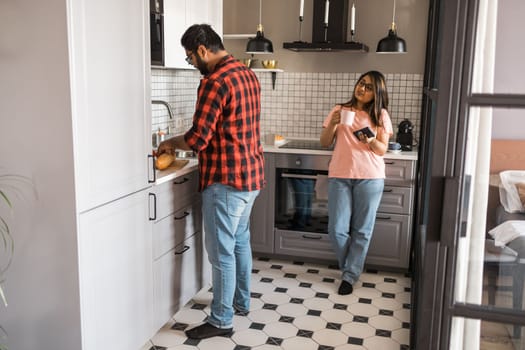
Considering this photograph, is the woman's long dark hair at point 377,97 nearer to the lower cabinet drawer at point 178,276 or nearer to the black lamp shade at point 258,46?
the black lamp shade at point 258,46

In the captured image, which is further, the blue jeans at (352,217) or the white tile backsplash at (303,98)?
the white tile backsplash at (303,98)

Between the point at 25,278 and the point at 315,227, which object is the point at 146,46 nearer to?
the point at 25,278

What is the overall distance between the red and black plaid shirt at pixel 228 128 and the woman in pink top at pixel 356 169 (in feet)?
2.17

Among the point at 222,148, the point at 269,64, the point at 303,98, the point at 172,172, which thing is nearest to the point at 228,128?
the point at 222,148

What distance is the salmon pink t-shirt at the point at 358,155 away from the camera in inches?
134

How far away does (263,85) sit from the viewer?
15.0ft

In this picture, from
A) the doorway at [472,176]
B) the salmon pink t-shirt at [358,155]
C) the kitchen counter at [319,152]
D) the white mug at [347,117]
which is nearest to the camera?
the doorway at [472,176]

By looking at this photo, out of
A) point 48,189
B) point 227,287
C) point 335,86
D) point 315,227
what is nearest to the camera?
point 48,189

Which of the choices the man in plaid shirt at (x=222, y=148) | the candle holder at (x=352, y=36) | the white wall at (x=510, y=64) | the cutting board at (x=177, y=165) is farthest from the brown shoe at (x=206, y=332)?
the candle holder at (x=352, y=36)

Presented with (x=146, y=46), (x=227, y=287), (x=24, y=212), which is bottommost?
(x=227, y=287)

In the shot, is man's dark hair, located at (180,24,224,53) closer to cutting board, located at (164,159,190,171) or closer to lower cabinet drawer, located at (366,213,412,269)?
cutting board, located at (164,159,190,171)

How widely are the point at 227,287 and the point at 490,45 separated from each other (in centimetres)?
198

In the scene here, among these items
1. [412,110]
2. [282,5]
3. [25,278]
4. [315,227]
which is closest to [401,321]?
[315,227]

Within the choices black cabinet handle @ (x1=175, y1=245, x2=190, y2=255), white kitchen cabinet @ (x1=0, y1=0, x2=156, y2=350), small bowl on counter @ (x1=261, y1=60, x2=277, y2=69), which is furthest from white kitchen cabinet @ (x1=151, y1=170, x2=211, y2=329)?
small bowl on counter @ (x1=261, y1=60, x2=277, y2=69)
